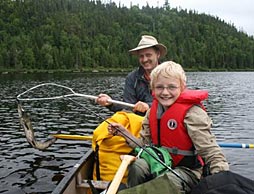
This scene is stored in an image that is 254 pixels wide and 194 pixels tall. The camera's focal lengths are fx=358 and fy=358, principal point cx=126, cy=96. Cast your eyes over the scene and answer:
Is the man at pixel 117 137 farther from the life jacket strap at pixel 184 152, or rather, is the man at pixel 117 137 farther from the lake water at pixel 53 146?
the life jacket strap at pixel 184 152

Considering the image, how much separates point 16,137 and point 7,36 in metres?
155

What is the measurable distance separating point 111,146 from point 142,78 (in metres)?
1.85

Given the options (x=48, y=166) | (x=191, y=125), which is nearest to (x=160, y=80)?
(x=191, y=125)

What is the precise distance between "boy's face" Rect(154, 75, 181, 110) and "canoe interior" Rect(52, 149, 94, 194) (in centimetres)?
200

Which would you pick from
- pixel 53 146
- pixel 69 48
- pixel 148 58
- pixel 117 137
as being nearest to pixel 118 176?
pixel 117 137

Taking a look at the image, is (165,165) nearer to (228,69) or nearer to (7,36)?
(7,36)

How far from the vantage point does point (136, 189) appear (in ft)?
12.5

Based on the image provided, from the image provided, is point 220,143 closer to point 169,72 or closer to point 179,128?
point 179,128

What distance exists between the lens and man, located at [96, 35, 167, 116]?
22.7 feet

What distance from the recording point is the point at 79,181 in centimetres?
605

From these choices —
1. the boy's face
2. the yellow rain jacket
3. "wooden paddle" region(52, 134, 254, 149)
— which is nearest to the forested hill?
"wooden paddle" region(52, 134, 254, 149)

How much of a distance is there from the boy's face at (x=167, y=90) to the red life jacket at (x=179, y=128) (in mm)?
64

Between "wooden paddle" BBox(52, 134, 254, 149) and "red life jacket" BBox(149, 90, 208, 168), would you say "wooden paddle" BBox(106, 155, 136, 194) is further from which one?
"wooden paddle" BBox(52, 134, 254, 149)

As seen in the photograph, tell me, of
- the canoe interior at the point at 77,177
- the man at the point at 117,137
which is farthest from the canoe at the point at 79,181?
the man at the point at 117,137
